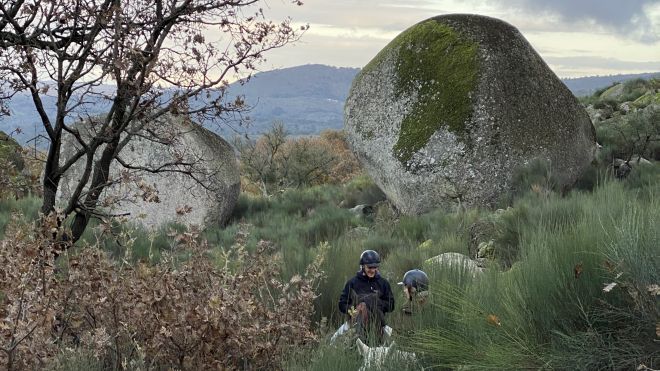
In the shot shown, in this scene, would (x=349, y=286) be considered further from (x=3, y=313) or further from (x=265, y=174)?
(x=265, y=174)

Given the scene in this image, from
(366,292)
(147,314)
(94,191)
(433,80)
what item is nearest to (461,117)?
(433,80)

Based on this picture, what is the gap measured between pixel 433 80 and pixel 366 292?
23.7ft

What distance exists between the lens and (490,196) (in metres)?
10.9

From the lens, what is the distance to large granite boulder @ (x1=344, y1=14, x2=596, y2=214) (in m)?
11.0

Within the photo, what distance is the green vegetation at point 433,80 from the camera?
11234 millimetres

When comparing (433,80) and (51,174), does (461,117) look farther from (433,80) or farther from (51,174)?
(51,174)

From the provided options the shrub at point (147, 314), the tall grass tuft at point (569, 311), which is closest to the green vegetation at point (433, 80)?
the shrub at point (147, 314)

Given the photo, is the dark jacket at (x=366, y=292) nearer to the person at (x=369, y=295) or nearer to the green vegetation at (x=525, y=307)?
the person at (x=369, y=295)

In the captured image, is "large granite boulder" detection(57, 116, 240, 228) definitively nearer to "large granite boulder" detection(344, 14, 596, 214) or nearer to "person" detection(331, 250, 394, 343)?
"large granite boulder" detection(344, 14, 596, 214)

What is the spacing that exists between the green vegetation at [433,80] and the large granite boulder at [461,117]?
0.02 meters

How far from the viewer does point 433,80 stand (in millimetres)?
11656

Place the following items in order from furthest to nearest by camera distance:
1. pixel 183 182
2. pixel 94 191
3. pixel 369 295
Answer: pixel 183 182
pixel 94 191
pixel 369 295

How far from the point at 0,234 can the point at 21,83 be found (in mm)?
4318

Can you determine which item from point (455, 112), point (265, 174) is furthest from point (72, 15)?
point (265, 174)
